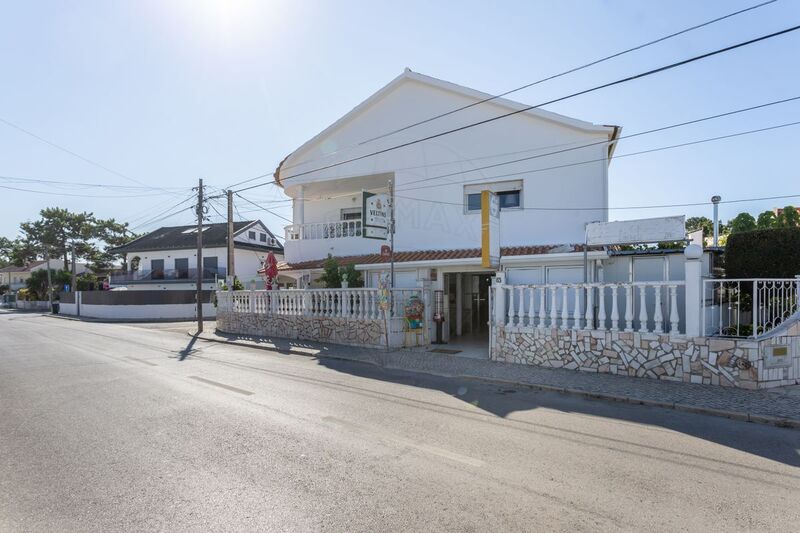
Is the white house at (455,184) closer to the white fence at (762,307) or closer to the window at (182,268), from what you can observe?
the white fence at (762,307)

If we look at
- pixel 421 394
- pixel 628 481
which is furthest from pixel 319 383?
pixel 628 481

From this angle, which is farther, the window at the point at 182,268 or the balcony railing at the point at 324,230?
the window at the point at 182,268

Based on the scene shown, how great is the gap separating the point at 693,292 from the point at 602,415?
11.3ft

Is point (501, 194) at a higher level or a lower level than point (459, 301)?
higher

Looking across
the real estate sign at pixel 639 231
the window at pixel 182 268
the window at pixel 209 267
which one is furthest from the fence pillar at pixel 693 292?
the window at pixel 182 268

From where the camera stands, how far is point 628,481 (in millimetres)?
4090

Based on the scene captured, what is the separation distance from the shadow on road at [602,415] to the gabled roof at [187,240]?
3414cm

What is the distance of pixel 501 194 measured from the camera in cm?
1528

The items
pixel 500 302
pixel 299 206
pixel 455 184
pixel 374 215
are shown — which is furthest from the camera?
pixel 299 206

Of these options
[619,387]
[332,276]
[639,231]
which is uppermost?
[639,231]

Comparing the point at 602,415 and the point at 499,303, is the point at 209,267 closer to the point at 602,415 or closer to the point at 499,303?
the point at 499,303

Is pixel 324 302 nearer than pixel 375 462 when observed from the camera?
No

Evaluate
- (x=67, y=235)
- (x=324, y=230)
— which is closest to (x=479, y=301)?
(x=324, y=230)

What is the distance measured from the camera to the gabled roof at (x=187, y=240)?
129 ft
